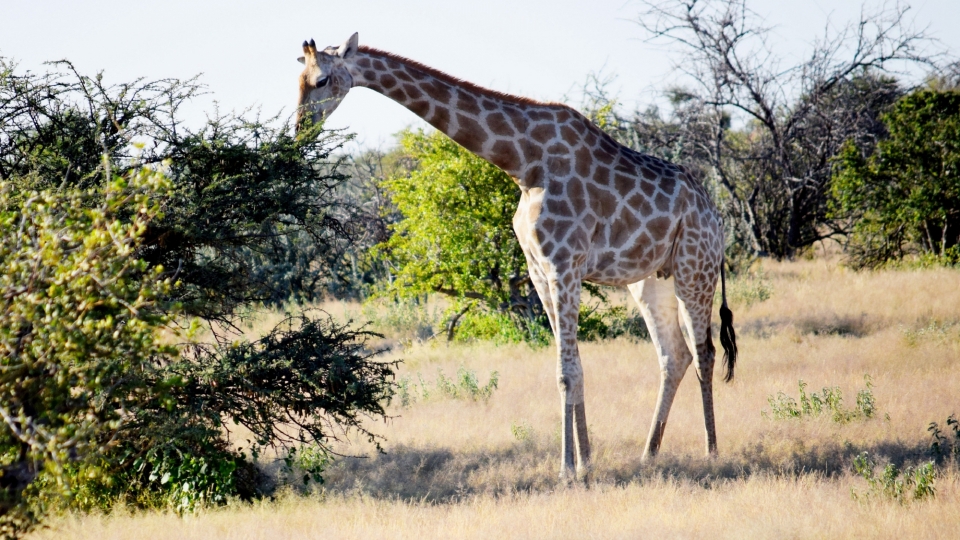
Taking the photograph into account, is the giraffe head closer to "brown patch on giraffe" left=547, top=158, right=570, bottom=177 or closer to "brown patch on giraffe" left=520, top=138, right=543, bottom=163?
→ "brown patch on giraffe" left=520, top=138, right=543, bottom=163

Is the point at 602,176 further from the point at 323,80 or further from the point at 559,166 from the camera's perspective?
the point at 323,80

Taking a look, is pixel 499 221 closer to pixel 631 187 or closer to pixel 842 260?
pixel 631 187

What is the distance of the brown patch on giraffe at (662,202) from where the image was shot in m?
7.48

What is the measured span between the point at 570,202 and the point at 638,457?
2.34m

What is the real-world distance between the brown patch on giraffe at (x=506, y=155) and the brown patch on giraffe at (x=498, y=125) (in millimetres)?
84

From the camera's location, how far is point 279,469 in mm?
7750

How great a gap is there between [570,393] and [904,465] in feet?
8.82

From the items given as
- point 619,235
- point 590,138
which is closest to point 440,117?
point 590,138

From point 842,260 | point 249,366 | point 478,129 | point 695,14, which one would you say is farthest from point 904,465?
point 695,14

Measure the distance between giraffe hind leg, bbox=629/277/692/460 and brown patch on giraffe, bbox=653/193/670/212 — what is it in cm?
86

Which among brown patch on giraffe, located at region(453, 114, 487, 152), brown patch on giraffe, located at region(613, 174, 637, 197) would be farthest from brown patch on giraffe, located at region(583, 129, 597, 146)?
brown patch on giraffe, located at region(453, 114, 487, 152)

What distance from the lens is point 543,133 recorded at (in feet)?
23.6

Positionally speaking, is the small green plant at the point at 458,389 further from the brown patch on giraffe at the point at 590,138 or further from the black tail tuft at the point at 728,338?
the brown patch on giraffe at the point at 590,138

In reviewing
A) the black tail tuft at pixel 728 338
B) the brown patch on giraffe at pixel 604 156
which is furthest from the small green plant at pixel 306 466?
the black tail tuft at pixel 728 338
